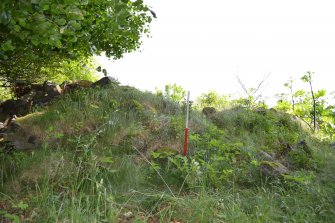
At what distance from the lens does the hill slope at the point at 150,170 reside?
3.43 metres

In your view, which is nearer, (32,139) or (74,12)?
(74,12)

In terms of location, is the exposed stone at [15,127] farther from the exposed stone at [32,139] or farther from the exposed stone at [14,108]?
the exposed stone at [14,108]

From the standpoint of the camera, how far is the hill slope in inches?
135

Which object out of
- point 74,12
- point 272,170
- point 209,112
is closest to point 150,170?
point 272,170

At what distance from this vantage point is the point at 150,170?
15.9 feet

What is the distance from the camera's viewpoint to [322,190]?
4234mm

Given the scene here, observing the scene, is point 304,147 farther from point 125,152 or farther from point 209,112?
point 125,152

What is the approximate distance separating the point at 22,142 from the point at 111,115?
190 cm

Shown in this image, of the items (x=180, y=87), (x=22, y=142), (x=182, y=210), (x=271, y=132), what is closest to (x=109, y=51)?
(x=22, y=142)

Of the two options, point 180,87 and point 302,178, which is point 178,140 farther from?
point 180,87

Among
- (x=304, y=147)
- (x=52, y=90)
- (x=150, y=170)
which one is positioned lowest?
(x=150, y=170)

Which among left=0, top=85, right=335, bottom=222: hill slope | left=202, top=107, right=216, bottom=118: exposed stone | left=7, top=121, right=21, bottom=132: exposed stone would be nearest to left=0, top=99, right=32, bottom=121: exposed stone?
Result: left=0, top=85, right=335, bottom=222: hill slope

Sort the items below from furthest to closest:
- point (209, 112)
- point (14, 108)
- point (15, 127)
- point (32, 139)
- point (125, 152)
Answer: point (209, 112), point (14, 108), point (15, 127), point (32, 139), point (125, 152)

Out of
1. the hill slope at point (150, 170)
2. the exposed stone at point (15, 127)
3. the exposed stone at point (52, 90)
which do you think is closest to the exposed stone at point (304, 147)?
the hill slope at point (150, 170)
